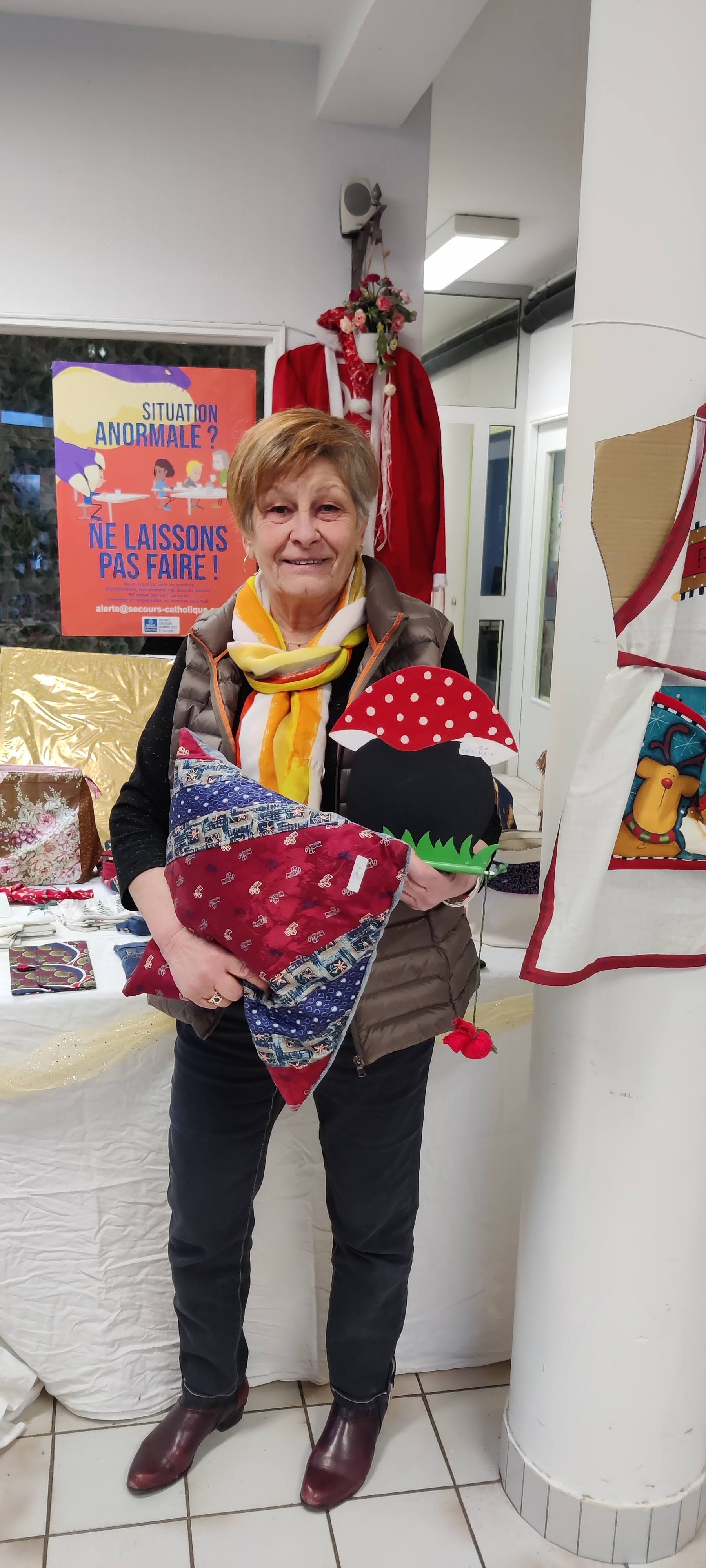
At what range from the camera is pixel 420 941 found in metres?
1.37

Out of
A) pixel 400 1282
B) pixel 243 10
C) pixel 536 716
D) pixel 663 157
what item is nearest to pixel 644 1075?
pixel 400 1282

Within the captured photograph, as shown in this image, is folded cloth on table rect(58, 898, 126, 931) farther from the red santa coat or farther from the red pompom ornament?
the red santa coat

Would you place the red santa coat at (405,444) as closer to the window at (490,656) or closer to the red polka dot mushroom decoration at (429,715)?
the red polka dot mushroom decoration at (429,715)

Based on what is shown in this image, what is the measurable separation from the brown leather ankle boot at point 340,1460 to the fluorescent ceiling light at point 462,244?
13.7 feet

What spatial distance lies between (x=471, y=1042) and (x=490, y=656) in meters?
6.30

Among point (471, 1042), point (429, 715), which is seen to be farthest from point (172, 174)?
point (471, 1042)

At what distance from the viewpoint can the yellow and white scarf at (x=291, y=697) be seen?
4.33ft

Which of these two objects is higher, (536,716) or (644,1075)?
(644,1075)

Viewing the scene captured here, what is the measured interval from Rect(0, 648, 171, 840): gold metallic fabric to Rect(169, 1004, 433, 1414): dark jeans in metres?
0.86

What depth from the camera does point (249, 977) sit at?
4.15 ft

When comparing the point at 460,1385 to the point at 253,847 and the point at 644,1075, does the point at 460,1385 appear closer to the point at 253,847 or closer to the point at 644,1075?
the point at 644,1075

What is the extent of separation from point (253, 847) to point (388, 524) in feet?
6.39

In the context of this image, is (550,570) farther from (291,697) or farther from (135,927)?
(291,697)

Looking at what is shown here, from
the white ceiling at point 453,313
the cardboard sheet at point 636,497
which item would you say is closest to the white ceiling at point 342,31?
the cardboard sheet at point 636,497
